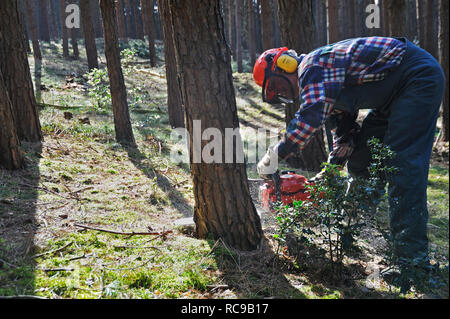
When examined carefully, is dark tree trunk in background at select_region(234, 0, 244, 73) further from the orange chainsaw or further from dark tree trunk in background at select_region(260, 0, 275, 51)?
the orange chainsaw

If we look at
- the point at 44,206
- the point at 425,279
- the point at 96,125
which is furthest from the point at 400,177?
the point at 96,125

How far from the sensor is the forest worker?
296 cm

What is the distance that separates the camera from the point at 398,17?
7.34 m

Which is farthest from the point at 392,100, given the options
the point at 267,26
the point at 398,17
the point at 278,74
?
the point at 267,26

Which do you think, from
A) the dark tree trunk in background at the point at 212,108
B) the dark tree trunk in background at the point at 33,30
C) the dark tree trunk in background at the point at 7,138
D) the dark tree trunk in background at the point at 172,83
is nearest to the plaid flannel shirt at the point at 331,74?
the dark tree trunk in background at the point at 212,108

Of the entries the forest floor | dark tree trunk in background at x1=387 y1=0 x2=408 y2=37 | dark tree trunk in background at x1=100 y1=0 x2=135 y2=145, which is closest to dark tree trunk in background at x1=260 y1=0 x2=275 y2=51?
dark tree trunk in background at x1=387 y1=0 x2=408 y2=37

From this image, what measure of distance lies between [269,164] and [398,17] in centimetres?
577

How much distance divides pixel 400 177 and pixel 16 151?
4.49 meters

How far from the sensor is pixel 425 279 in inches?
92.9

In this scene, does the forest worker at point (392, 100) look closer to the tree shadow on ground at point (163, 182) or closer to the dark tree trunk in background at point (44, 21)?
the tree shadow on ground at point (163, 182)

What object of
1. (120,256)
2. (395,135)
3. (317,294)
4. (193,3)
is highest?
(193,3)

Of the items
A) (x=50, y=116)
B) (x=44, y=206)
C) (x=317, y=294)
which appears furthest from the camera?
(x=50, y=116)

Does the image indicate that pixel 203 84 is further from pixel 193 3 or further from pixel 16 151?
pixel 16 151

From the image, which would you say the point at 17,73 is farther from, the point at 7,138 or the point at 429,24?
the point at 429,24
